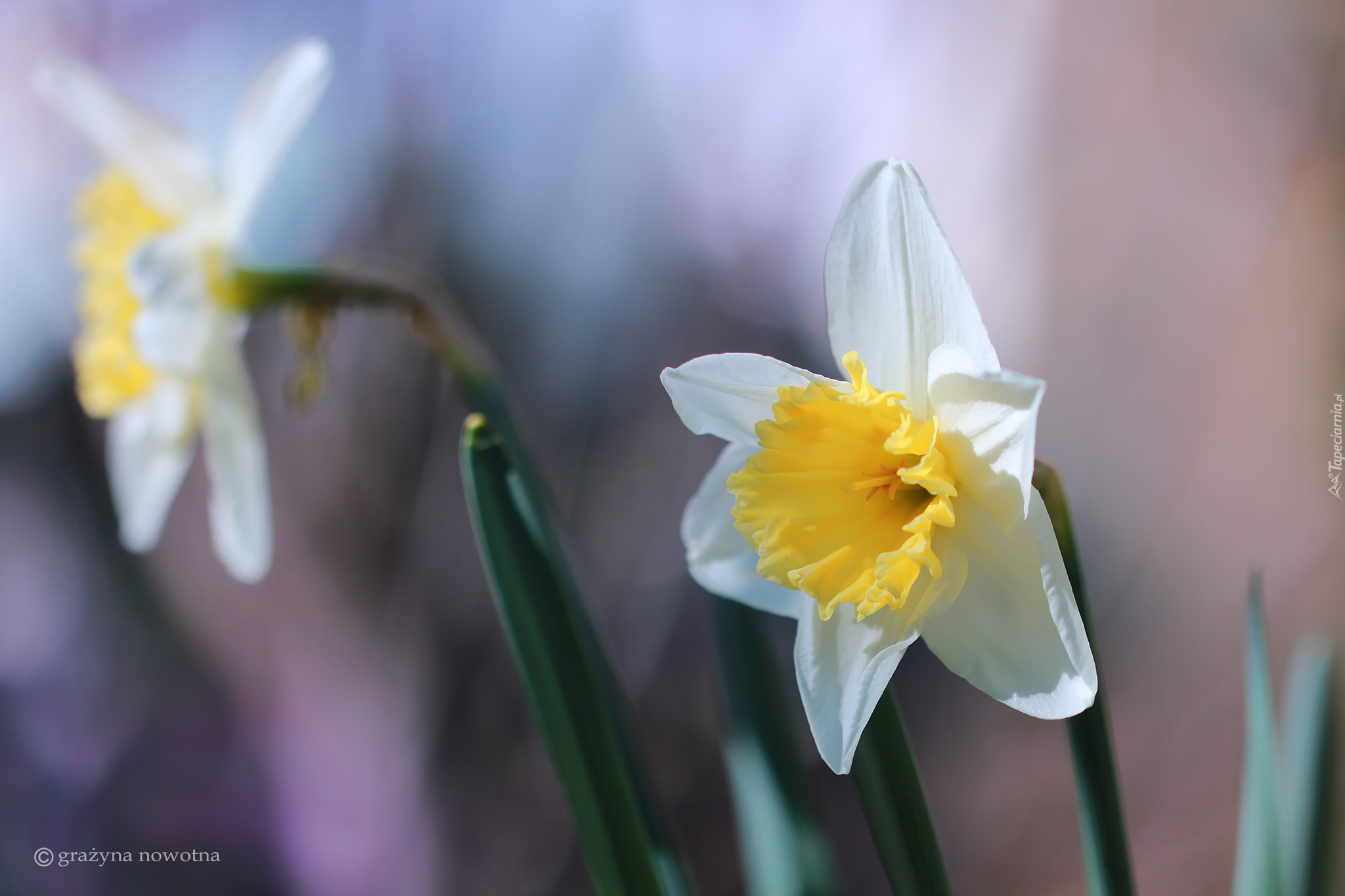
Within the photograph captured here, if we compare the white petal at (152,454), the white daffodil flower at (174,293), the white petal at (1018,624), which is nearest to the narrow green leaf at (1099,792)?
the white petal at (1018,624)

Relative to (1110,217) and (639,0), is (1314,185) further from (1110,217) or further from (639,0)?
(639,0)

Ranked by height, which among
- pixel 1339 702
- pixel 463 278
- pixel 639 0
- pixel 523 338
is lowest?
pixel 1339 702

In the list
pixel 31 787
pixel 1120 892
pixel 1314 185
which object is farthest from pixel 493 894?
pixel 1314 185

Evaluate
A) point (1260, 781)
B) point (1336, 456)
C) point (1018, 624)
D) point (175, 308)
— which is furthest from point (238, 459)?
point (1336, 456)

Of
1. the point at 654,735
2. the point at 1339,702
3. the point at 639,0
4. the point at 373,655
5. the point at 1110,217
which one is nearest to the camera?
the point at 1339,702

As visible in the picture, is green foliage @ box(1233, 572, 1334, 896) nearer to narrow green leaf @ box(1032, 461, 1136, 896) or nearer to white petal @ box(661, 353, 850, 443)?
narrow green leaf @ box(1032, 461, 1136, 896)

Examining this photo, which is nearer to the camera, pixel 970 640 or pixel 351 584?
pixel 970 640

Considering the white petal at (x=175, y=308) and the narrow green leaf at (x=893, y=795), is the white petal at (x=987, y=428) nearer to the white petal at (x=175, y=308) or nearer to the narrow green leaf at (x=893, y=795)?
the narrow green leaf at (x=893, y=795)
